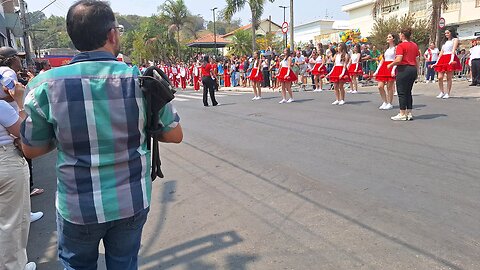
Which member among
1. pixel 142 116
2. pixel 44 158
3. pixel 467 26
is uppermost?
pixel 467 26

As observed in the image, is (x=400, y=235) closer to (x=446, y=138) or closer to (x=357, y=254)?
(x=357, y=254)

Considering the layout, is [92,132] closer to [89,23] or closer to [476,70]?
[89,23]

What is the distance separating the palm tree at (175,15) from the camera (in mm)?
42312

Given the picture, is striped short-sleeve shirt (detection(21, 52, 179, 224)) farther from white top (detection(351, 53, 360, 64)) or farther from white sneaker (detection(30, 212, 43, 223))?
white top (detection(351, 53, 360, 64))

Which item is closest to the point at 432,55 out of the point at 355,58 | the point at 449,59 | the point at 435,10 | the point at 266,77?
the point at 435,10

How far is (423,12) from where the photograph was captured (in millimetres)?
40875

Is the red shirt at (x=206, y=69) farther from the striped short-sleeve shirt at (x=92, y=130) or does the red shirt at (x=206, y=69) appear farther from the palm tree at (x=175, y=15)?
the palm tree at (x=175, y=15)

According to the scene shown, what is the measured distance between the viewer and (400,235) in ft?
11.4

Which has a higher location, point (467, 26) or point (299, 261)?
point (467, 26)

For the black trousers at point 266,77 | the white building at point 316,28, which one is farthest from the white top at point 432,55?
the white building at point 316,28

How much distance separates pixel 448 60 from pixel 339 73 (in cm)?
294

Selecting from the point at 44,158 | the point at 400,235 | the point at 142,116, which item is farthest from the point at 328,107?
the point at 142,116

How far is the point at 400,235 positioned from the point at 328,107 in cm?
802

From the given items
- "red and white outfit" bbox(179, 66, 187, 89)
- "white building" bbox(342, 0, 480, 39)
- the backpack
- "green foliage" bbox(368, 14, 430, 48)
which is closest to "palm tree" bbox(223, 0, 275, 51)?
"red and white outfit" bbox(179, 66, 187, 89)
